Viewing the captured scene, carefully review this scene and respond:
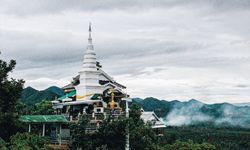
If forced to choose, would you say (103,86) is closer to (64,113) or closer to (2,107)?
(64,113)

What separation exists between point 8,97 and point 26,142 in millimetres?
3292

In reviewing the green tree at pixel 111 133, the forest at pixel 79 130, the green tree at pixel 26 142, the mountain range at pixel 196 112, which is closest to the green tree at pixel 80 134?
the forest at pixel 79 130

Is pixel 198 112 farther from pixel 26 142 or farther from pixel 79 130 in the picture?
pixel 26 142

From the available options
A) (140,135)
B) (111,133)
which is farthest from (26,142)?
(140,135)

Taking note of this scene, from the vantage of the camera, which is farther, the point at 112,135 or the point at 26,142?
the point at 112,135

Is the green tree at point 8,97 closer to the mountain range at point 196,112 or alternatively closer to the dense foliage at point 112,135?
the dense foliage at point 112,135

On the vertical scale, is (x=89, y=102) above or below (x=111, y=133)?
above

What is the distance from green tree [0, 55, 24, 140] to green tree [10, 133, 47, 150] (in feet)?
5.21

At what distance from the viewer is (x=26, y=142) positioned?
19.9m

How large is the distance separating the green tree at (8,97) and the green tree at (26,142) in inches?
62.5

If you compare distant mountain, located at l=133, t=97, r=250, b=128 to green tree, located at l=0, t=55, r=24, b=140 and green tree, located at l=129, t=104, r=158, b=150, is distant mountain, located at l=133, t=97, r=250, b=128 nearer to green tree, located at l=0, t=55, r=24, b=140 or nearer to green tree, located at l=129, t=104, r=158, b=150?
green tree, located at l=129, t=104, r=158, b=150

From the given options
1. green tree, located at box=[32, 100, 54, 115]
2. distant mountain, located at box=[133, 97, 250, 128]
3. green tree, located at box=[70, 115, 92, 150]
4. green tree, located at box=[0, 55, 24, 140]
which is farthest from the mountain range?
green tree, located at box=[0, 55, 24, 140]

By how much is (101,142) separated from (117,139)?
101cm

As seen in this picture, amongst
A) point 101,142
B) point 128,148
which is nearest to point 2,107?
point 101,142
